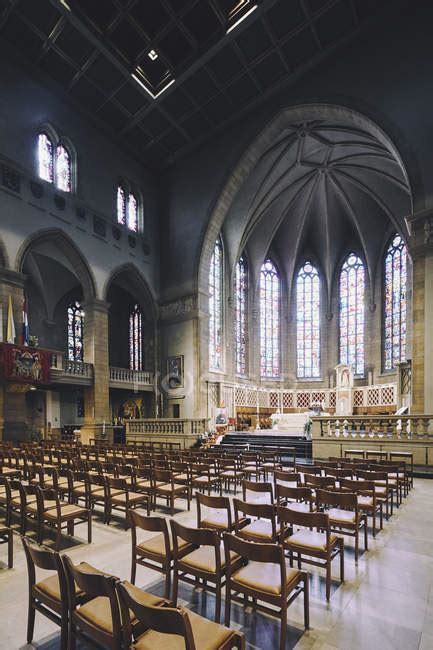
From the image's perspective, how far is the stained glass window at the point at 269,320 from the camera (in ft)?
97.7

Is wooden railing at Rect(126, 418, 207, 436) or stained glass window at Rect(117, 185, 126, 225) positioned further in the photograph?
stained glass window at Rect(117, 185, 126, 225)

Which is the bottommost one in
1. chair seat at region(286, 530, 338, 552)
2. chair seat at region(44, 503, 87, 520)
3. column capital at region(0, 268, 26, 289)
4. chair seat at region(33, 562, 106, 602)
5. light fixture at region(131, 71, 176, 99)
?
chair seat at region(44, 503, 87, 520)

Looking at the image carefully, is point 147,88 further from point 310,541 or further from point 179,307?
point 310,541

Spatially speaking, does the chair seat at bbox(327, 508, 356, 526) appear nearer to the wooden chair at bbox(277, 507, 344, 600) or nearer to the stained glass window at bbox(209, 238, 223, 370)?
the wooden chair at bbox(277, 507, 344, 600)

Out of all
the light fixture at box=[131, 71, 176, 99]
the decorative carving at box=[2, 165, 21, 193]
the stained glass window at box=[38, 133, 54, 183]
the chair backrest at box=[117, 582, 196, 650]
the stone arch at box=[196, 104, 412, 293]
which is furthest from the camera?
the light fixture at box=[131, 71, 176, 99]

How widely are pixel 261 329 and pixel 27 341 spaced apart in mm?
18213

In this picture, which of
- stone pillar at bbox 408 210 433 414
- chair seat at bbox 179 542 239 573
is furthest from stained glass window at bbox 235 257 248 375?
chair seat at bbox 179 542 239 573

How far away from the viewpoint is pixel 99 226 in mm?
19688

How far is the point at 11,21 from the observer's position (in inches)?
602

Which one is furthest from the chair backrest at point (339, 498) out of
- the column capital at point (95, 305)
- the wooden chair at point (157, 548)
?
the column capital at point (95, 305)

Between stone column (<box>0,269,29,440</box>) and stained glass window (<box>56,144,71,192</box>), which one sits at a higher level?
stained glass window (<box>56,144,71,192</box>)

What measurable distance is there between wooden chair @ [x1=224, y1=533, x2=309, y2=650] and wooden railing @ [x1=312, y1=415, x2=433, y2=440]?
8.84 metres

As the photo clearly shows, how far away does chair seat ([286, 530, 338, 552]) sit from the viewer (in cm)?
358

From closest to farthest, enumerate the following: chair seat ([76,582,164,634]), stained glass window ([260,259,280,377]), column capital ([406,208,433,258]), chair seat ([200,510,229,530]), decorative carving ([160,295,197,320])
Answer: chair seat ([76,582,164,634])
chair seat ([200,510,229,530])
column capital ([406,208,433,258])
decorative carving ([160,295,197,320])
stained glass window ([260,259,280,377])
